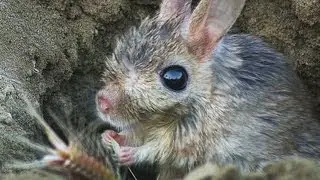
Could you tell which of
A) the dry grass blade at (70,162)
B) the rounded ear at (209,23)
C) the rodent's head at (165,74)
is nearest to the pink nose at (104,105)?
the rodent's head at (165,74)

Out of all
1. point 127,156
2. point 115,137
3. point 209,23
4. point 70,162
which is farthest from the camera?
point 115,137

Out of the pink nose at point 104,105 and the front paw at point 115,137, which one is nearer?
the pink nose at point 104,105

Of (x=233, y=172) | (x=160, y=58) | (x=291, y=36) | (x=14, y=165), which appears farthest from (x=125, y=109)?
(x=291, y=36)

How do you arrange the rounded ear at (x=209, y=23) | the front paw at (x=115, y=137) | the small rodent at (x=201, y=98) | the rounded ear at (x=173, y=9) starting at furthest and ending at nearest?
the front paw at (x=115, y=137) < the rounded ear at (x=173, y=9) < the small rodent at (x=201, y=98) < the rounded ear at (x=209, y=23)

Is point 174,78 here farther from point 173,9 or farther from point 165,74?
point 173,9

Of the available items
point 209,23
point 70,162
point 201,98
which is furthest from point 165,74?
point 70,162

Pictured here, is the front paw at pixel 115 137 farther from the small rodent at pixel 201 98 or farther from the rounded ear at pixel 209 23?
the rounded ear at pixel 209 23
